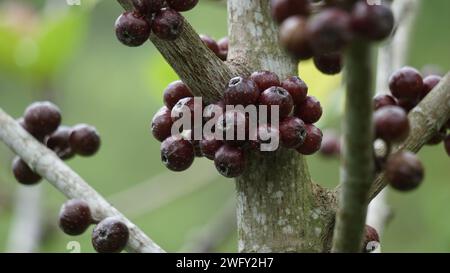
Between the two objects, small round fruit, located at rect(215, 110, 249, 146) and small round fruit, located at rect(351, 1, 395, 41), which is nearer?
small round fruit, located at rect(351, 1, 395, 41)

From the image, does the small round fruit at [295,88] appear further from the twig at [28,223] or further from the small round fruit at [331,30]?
the twig at [28,223]

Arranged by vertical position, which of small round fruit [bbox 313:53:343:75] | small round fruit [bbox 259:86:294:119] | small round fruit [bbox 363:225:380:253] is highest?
small round fruit [bbox 313:53:343:75]

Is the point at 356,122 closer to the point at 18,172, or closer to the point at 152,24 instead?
the point at 152,24

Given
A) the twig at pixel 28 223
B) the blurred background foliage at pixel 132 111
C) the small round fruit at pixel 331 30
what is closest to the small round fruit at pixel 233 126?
the small round fruit at pixel 331 30

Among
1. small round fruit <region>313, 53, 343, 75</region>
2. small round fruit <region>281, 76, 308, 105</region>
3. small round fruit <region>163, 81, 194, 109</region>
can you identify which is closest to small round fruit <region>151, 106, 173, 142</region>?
small round fruit <region>163, 81, 194, 109</region>

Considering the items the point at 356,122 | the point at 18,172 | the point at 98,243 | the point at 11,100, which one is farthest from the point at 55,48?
the point at 11,100

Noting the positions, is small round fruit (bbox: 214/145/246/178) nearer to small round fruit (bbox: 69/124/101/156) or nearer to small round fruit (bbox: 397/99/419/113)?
small round fruit (bbox: 397/99/419/113)

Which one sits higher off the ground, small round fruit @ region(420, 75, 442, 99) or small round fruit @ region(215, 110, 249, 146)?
small round fruit @ region(420, 75, 442, 99)

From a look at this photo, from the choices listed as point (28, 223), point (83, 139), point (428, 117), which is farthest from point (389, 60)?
point (28, 223)
